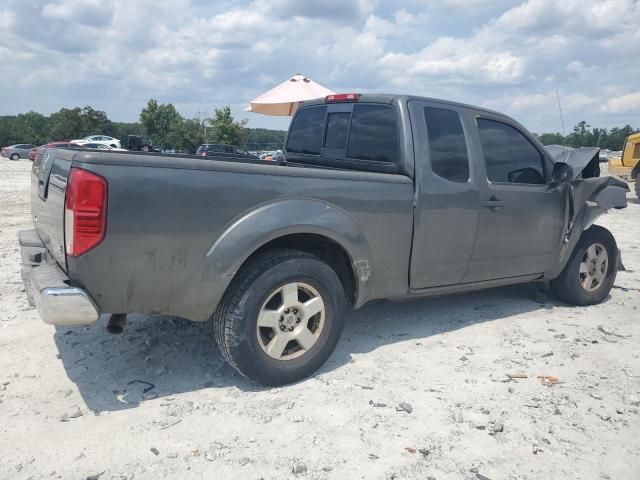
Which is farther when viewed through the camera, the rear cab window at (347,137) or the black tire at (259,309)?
the rear cab window at (347,137)

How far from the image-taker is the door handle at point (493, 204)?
4.44 metres

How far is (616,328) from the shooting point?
495cm

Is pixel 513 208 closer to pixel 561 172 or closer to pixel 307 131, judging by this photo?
pixel 561 172

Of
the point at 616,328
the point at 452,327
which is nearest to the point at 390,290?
the point at 452,327

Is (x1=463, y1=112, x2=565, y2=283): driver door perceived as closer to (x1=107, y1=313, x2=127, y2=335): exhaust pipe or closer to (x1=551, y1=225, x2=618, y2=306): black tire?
(x1=551, y1=225, x2=618, y2=306): black tire

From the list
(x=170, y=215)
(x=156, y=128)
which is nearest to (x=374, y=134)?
(x=170, y=215)

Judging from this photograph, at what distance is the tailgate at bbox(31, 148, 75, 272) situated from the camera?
9.95ft

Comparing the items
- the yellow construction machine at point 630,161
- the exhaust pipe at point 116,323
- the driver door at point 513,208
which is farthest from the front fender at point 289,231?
the yellow construction machine at point 630,161

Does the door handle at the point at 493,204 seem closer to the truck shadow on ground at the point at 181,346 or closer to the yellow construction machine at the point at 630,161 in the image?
the truck shadow on ground at the point at 181,346

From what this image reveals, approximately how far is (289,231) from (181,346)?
1.42 m

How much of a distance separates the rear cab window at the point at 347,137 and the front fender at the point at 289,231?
2.43 ft

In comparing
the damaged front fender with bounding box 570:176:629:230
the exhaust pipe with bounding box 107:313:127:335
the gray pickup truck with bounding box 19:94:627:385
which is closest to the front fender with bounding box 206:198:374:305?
the gray pickup truck with bounding box 19:94:627:385

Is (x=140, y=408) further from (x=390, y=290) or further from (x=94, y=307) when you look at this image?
(x=390, y=290)

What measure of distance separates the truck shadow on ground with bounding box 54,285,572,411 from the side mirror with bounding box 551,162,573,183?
4.34ft
